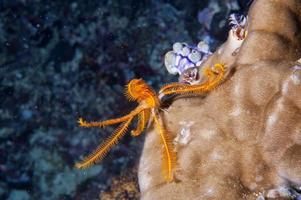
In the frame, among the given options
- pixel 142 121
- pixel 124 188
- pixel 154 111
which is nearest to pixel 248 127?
pixel 154 111

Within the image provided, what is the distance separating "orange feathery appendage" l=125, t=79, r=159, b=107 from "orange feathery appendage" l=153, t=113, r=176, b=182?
0.22 metres

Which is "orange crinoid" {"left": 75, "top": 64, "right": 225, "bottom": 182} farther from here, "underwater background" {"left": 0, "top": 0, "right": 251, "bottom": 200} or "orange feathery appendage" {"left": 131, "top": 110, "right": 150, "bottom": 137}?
"underwater background" {"left": 0, "top": 0, "right": 251, "bottom": 200}

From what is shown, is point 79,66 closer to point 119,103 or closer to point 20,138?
point 119,103

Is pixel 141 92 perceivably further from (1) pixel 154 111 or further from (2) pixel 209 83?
Answer: (2) pixel 209 83

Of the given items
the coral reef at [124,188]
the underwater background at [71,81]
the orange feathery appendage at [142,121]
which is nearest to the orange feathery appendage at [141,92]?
the orange feathery appendage at [142,121]

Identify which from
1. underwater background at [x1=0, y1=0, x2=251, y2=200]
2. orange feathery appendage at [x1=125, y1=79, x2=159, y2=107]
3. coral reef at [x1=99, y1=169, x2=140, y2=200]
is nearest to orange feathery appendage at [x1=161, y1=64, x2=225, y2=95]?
orange feathery appendage at [x1=125, y1=79, x2=159, y2=107]

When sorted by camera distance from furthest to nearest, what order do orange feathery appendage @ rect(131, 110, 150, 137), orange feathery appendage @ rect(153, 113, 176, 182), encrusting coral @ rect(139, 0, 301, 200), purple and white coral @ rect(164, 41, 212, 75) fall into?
purple and white coral @ rect(164, 41, 212, 75) < orange feathery appendage @ rect(131, 110, 150, 137) < orange feathery appendage @ rect(153, 113, 176, 182) < encrusting coral @ rect(139, 0, 301, 200)

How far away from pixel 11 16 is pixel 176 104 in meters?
2.38

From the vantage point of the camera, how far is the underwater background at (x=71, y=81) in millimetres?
4145

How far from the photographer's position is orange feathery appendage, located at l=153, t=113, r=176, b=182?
323 centimetres

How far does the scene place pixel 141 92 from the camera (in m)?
3.59

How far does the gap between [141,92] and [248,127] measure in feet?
3.50

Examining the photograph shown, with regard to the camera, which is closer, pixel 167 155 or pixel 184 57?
pixel 167 155

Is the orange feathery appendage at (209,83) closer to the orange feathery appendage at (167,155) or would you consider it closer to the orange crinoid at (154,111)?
the orange crinoid at (154,111)
